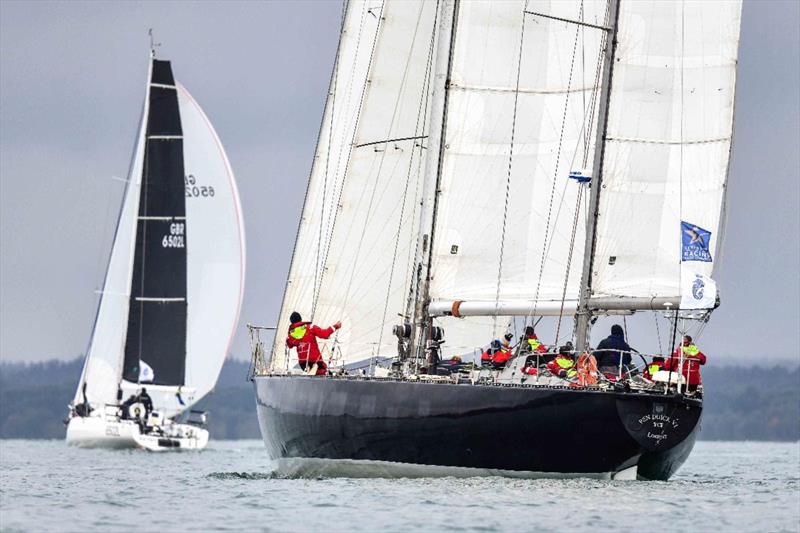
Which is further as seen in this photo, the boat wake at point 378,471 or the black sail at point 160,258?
the black sail at point 160,258

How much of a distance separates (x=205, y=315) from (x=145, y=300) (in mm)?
2577

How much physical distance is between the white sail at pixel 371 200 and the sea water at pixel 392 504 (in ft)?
13.0

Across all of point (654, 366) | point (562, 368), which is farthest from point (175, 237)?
point (562, 368)

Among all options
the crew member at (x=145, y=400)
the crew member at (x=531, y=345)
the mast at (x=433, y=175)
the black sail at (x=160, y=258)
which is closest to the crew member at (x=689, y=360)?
the crew member at (x=531, y=345)

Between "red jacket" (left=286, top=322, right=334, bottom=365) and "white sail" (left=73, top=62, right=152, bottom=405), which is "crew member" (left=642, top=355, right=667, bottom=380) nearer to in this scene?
"red jacket" (left=286, top=322, right=334, bottom=365)

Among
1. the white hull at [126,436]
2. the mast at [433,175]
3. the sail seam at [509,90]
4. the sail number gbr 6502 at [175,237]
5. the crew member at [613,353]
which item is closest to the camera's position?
the crew member at [613,353]

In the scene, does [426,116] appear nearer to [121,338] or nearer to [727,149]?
[727,149]

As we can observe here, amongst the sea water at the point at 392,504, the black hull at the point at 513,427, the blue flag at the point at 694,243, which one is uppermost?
the blue flag at the point at 694,243

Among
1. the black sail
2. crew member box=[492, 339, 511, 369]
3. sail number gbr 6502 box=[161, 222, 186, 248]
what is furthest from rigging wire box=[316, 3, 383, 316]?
sail number gbr 6502 box=[161, 222, 186, 248]

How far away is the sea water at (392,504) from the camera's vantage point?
85.1 feet

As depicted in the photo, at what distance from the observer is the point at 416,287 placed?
36000mm

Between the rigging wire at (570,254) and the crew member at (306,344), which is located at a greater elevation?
the rigging wire at (570,254)

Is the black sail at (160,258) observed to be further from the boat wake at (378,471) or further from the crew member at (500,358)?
the crew member at (500,358)

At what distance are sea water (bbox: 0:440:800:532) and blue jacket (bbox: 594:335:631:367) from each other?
2.19m
